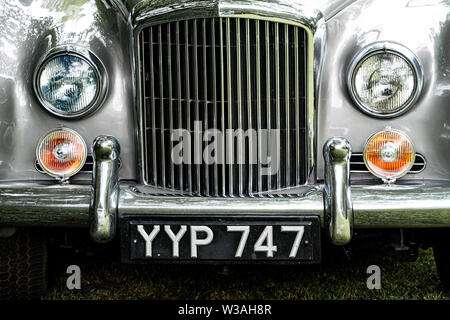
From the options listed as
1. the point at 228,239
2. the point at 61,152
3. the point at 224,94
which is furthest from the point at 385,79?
the point at 61,152

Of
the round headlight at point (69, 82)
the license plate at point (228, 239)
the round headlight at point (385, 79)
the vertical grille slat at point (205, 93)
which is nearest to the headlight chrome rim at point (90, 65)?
the round headlight at point (69, 82)

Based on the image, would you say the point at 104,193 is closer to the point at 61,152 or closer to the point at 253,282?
the point at 61,152

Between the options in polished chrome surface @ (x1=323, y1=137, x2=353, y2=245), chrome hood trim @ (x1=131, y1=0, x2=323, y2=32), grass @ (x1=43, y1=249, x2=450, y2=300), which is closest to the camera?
polished chrome surface @ (x1=323, y1=137, x2=353, y2=245)

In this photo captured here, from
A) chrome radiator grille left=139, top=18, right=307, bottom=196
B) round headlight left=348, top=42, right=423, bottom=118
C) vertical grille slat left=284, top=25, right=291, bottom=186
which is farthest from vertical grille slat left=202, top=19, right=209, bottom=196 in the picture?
round headlight left=348, top=42, right=423, bottom=118

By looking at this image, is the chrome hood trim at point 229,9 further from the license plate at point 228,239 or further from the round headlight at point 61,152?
the license plate at point 228,239

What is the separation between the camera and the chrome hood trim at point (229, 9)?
2152mm

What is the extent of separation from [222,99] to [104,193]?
1.92 feet

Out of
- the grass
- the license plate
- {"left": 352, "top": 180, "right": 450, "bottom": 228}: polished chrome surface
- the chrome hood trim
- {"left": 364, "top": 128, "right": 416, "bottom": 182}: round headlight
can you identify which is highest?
the chrome hood trim

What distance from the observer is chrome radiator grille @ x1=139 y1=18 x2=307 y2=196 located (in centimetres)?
220

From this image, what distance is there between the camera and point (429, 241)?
97.0 inches

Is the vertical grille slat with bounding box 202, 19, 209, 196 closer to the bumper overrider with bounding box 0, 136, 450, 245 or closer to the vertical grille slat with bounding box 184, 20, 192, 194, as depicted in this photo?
the vertical grille slat with bounding box 184, 20, 192, 194

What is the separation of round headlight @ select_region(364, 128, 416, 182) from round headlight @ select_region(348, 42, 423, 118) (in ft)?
0.32

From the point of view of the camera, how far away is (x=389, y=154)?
2189mm
